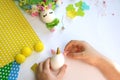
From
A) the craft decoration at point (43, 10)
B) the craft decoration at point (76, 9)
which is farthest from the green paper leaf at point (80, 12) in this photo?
the craft decoration at point (43, 10)

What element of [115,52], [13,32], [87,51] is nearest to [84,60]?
[87,51]

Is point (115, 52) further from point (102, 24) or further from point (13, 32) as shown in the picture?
point (13, 32)

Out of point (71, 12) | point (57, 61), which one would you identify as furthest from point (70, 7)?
point (57, 61)

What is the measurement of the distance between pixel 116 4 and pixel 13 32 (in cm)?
43

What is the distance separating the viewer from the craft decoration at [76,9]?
0.95m

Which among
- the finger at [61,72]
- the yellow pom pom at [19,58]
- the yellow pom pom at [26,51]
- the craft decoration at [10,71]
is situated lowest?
the finger at [61,72]

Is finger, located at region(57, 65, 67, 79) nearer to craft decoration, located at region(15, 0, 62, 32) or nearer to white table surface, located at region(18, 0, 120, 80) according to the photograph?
white table surface, located at region(18, 0, 120, 80)

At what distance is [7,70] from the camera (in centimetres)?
81

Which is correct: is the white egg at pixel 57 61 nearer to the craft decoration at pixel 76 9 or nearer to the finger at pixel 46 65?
the finger at pixel 46 65

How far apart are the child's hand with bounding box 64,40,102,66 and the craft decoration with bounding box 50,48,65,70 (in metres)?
0.06

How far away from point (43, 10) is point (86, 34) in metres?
0.18

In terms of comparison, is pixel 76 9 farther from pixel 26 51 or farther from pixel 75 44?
pixel 26 51

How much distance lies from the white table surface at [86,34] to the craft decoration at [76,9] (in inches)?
0.6

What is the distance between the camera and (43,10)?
0.88 meters
